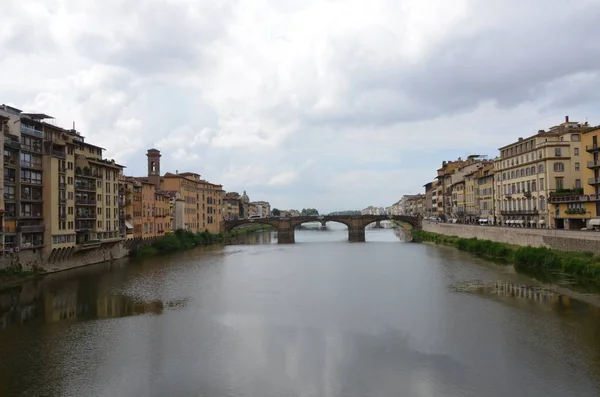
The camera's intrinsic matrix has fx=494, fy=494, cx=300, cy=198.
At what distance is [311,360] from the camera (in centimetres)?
1606

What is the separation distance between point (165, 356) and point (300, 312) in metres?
8.03

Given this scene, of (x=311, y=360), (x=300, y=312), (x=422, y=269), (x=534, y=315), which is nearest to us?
(x=311, y=360)

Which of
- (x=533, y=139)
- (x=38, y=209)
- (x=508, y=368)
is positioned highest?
(x=533, y=139)

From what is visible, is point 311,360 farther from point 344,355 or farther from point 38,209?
point 38,209

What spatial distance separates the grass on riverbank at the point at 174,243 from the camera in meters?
52.8

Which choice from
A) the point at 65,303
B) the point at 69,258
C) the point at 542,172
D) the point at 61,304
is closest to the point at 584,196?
the point at 542,172

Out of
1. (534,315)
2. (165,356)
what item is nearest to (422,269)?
(534,315)

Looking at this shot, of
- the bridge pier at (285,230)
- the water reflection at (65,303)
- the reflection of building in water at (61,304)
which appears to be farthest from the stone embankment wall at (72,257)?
the bridge pier at (285,230)

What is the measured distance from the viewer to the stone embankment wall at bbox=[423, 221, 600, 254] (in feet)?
102

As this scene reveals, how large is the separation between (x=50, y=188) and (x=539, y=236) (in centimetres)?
3662

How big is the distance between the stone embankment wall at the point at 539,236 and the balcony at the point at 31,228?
120 ft

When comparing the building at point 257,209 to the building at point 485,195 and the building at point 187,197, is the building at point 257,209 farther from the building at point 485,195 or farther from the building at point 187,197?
the building at point 485,195

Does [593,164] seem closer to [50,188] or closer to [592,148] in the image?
[592,148]

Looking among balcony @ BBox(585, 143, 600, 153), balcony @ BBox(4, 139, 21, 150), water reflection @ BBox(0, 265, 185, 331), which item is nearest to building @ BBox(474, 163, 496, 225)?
balcony @ BBox(585, 143, 600, 153)
